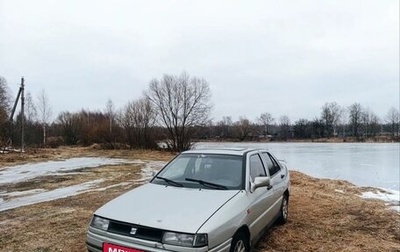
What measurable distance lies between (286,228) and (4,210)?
609 centimetres

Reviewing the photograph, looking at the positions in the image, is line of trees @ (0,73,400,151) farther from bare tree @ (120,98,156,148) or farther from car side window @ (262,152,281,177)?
car side window @ (262,152,281,177)

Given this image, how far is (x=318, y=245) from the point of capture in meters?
5.23

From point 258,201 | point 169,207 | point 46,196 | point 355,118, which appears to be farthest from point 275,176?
point 355,118

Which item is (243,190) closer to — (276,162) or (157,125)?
(276,162)

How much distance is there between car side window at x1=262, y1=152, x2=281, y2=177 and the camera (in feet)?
19.2

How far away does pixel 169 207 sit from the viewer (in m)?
3.81

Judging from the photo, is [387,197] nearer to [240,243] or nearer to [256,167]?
[256,167]

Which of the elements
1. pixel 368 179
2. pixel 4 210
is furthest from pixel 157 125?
pixel 4 210

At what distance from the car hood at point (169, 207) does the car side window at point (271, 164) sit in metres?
1.72

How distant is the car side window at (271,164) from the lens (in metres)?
Answer: 5.85

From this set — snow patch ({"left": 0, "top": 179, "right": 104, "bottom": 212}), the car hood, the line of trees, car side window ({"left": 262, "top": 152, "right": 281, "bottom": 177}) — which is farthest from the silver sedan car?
the line of trees

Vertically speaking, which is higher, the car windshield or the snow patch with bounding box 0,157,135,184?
the car windshield

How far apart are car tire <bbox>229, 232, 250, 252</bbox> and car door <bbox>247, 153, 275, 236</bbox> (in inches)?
8.1

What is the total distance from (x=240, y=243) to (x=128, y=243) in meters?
1.30
